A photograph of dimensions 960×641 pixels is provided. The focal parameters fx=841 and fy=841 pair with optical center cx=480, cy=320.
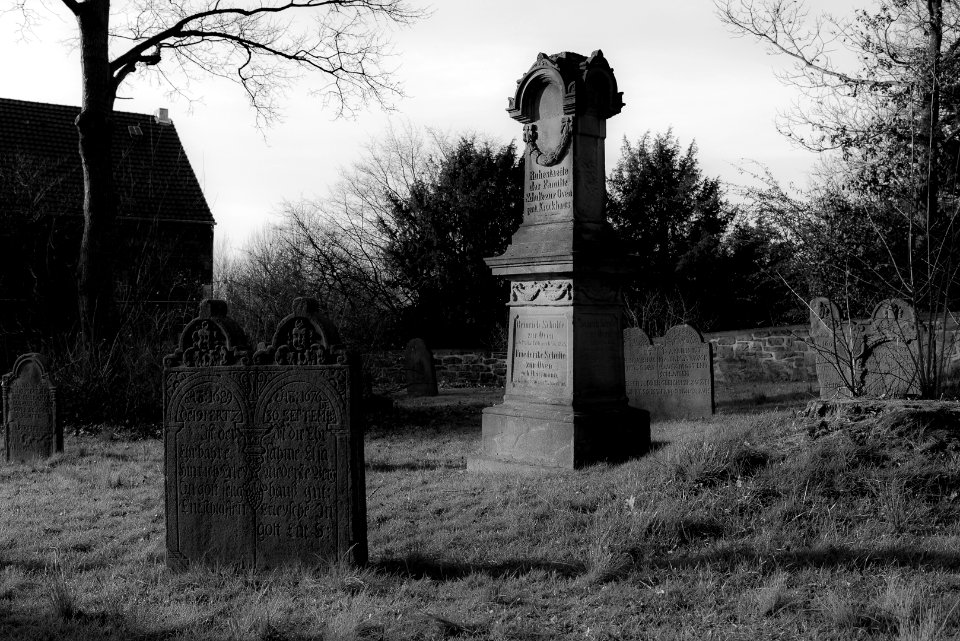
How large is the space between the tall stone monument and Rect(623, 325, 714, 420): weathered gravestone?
4.18m

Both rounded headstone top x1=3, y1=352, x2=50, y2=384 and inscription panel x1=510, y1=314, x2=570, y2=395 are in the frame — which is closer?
inscription panel x1=510, y1=314, x2=570, y2=395

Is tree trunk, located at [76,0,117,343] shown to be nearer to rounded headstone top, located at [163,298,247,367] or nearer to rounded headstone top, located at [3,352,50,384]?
rounded headstone top, located at [3,352,50,384]

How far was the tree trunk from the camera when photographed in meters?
14.2

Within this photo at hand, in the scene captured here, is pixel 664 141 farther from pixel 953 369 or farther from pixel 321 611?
pixel 321 611

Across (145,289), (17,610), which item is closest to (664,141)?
(145,289)

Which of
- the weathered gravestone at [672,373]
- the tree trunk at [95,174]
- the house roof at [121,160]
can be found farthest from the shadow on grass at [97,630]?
the house roof at [121,160]

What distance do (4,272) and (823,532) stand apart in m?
18.1

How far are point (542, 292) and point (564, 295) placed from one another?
0.28 metres

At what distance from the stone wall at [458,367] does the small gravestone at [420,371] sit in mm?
1636

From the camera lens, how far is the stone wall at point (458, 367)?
Answer: 2136cm

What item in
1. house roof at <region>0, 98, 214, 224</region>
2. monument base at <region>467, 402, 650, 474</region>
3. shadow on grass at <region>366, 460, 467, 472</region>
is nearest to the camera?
monument base at <region>467, 402, 650, 474</region>

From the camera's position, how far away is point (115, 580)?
16.3 feet

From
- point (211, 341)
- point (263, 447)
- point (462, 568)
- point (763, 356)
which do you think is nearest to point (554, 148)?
point (211, 341)

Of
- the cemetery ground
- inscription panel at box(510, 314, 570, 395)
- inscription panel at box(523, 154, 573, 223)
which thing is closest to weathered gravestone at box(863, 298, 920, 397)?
the cemetery ground
